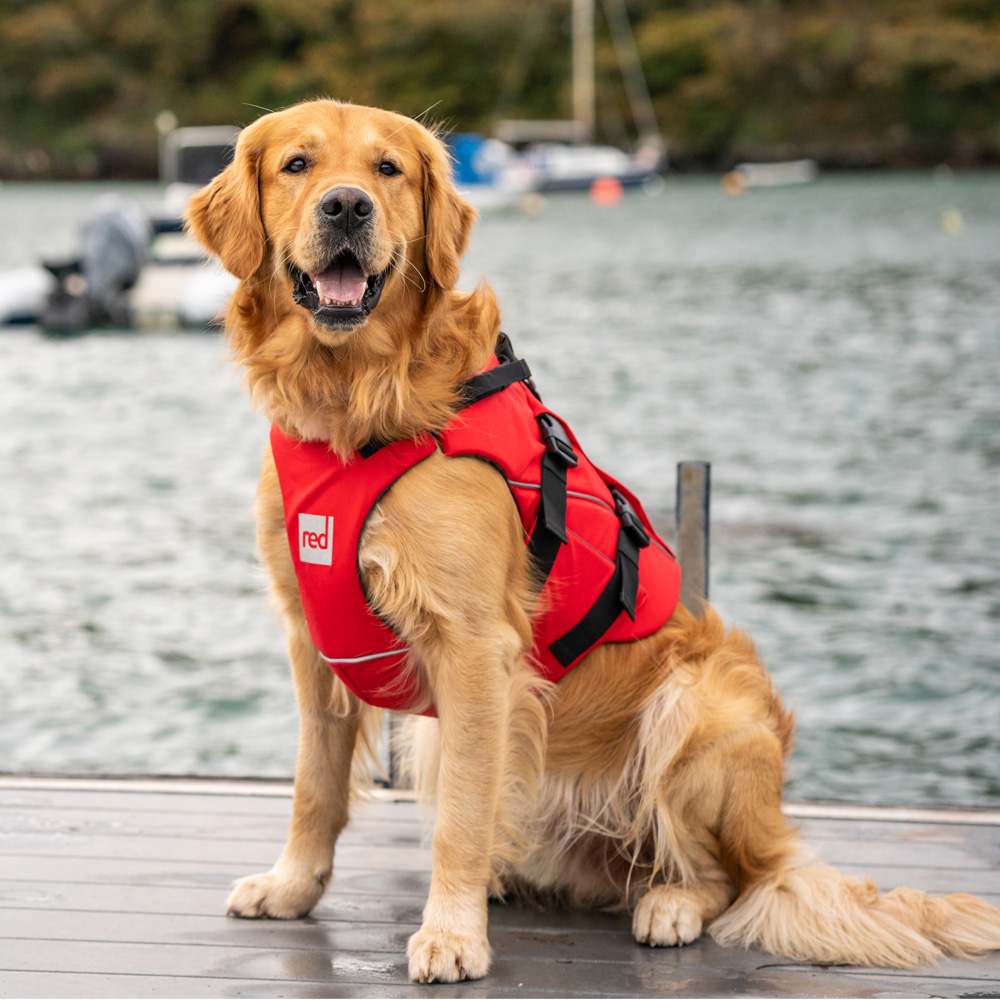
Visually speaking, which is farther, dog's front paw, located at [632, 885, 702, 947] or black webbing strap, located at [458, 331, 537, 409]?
dog's front paw, located at [632, 885, 702, 947]

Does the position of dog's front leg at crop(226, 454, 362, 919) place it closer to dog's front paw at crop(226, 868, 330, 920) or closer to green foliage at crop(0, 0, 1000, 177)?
dog's front paw at crop(226, 868, 330, 920)

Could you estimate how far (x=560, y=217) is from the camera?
49000 millimetres

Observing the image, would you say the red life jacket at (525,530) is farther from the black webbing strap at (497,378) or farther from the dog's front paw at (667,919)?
the dog's front paw at (667,919)

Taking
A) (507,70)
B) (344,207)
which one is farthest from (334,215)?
(507,70)

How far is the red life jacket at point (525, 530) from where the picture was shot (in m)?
2.70

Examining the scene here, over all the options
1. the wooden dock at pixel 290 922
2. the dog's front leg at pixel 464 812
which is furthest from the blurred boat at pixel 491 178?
the dog's front leg at pixel 464 812

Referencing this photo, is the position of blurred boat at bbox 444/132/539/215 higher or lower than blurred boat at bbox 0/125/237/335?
lower

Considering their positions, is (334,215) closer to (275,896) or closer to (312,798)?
(312,798)

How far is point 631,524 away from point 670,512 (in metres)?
7.10

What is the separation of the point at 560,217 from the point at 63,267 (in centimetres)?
3020

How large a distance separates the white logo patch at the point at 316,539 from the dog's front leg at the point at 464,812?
333 mm

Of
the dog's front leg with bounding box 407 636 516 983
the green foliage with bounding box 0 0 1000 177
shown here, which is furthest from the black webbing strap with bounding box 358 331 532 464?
the green foliage with bounding box 0 0 1000 177

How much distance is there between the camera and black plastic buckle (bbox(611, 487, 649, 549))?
10.1 feet

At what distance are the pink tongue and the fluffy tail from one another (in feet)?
5.37
